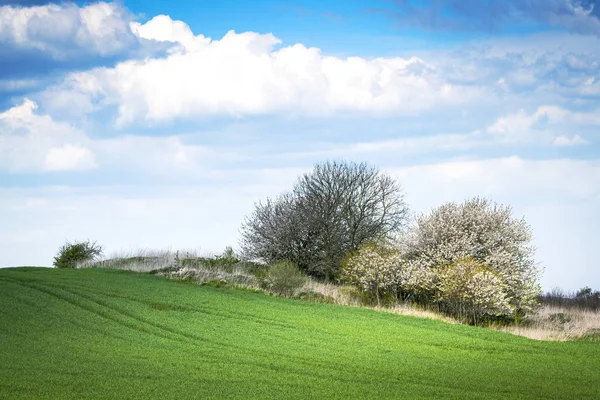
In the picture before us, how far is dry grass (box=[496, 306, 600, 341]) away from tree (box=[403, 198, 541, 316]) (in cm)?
113

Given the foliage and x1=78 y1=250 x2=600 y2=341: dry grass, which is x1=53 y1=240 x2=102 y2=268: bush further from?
the foliage

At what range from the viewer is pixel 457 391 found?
1390cm

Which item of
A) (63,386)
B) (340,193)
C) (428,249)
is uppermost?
(340,193)

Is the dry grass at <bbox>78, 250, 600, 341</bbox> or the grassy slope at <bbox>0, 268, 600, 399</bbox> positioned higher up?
the dry grass at <bbox>78, 250, 600, 341</bbox>

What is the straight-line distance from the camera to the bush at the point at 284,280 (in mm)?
32438

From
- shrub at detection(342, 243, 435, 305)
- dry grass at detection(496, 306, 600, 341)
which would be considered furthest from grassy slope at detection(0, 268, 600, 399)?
shrub at detection(342, 243, 435, 305)

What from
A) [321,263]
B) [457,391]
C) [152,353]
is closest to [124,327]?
[152,353]

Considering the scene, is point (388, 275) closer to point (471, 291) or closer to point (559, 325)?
point (471, 291)

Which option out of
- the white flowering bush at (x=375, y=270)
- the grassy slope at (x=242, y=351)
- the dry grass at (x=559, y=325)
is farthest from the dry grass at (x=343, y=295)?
the grassy slope at (x=242, y=351)

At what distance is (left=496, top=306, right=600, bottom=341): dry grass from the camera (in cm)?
2689

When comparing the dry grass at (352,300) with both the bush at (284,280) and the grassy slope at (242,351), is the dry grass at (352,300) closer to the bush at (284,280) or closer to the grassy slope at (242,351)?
the bush at (284,280)

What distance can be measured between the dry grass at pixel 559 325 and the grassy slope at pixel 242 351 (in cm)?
451

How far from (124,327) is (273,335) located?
15.6 feet

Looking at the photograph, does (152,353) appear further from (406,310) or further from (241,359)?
(406,310)
